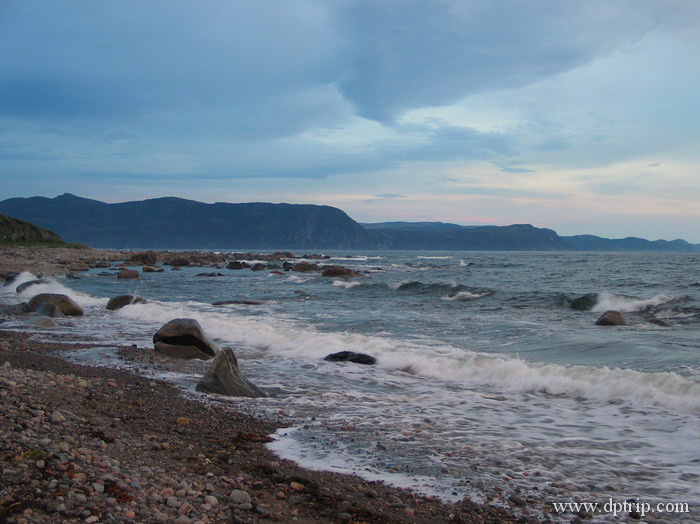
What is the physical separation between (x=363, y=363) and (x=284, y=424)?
418 centimetres

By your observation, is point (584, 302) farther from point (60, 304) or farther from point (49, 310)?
point (49, 310)

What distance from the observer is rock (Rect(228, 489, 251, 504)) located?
3.78 metres

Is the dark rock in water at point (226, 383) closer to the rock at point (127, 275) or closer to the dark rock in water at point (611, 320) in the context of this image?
the dark rock in water at point (611, 320)

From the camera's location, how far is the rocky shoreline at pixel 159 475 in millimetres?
3365

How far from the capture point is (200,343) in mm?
10812

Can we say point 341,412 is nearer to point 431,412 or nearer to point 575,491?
point 431,412

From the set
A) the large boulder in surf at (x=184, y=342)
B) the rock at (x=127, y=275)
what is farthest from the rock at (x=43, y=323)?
the rock at (x=127, y=275)

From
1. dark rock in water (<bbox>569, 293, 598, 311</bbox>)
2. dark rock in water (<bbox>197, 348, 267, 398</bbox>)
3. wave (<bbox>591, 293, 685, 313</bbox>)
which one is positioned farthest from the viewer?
dark rock in water (<bbox>569, 293, 598, 311</bbox>)

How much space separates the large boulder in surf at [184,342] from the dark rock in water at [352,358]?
7.64 ft

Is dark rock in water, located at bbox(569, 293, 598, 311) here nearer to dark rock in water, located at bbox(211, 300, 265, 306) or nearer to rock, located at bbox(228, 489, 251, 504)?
dark rock in water, located at bbox(211, 300, 265, 306)

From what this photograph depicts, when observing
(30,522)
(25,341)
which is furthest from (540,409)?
(25,341)

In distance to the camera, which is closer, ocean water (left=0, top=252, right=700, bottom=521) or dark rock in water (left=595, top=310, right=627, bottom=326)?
ocean water (left=0, top=252, right=700, bottom=521)

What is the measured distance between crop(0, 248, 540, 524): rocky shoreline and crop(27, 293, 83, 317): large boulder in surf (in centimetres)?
1091

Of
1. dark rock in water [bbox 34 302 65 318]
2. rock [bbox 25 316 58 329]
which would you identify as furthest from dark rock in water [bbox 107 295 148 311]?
rock [bbox 25 316 58 329]
